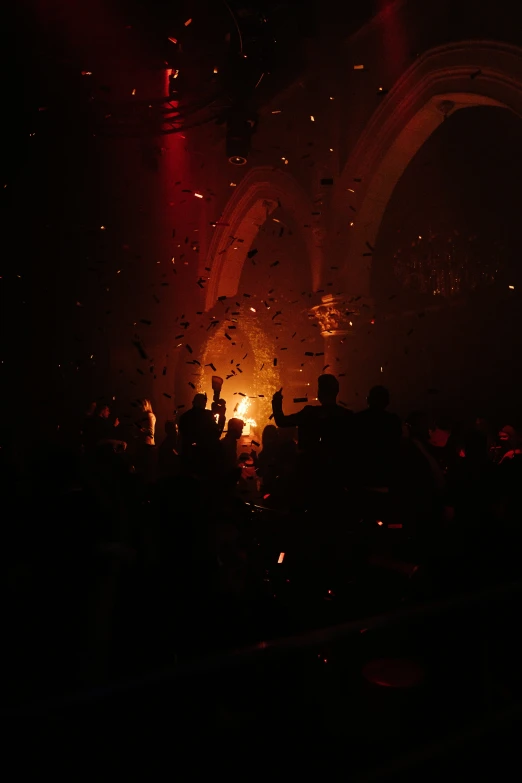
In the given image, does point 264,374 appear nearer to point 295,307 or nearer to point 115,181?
point 295,307

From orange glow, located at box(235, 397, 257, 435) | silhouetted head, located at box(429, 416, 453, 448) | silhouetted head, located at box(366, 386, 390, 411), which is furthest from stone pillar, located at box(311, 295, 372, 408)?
silhouetted head, located at box(366, 386, 390, 411)

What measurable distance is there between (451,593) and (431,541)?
35 cm

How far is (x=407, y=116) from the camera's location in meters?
7.20

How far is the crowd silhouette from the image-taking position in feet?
8.55

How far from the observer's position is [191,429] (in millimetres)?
3574

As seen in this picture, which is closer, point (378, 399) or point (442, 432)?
point (378, 399)

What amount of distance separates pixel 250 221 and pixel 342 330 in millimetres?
4062

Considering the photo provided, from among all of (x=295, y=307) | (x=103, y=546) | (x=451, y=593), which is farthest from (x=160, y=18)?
(x=295, y=307)

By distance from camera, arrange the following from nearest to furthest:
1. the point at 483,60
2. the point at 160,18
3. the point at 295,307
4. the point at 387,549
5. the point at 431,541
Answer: the point at 431,541 → the point at 387,549 → the point at 160,18 → the point at 483,60 → the point at 295,307

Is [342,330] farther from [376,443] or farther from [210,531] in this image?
[210,531]

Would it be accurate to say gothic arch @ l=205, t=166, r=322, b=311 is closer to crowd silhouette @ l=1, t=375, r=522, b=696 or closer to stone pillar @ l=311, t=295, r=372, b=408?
stone pillar @ l=311, t=295, r=372, b=408

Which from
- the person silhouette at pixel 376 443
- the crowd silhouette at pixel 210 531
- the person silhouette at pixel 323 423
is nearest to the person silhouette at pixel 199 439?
the crowd silhouette at pixel 210 531

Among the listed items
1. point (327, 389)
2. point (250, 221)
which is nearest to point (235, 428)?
point (327, 389)

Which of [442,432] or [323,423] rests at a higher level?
[442,432]
